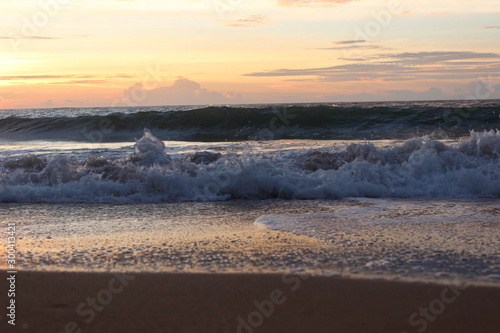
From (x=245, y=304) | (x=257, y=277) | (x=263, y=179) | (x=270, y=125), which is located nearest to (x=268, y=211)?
(x=263, y=179)

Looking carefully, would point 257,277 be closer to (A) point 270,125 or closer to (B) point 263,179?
(B) point 263,179

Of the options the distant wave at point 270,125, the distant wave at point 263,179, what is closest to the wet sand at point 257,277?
the distant wave at point 263,179

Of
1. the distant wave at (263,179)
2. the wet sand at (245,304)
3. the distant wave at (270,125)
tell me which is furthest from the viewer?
the distant wave at (270,125)

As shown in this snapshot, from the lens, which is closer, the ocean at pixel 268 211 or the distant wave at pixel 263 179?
the ocean at pixel 268 211

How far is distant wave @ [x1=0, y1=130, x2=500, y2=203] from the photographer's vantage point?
6.69 meters

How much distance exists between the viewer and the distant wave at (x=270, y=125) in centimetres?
1806

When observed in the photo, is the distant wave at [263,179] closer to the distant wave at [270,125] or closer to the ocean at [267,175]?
the ocean at [267,175]

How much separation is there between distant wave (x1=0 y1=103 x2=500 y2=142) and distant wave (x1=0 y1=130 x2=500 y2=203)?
8.74m

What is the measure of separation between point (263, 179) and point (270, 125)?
43.8ft

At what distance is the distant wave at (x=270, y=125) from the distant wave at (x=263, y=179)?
8.74 meters

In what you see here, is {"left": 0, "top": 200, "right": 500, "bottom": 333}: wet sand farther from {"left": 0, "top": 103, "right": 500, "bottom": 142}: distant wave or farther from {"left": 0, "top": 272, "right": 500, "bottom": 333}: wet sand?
{"left": 0, "top": 103, "right": 500, "bottom": 142}: distant wave

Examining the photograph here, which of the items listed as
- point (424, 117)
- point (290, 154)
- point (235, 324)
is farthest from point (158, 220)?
point (424, 117)

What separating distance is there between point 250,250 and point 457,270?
1441 millimetres

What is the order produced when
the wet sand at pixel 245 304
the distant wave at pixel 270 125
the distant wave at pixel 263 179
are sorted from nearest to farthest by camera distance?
the wet sand at pixel 245 304 → the distant wave at pixel 263 179 → the distant wave at pixel 270 125
